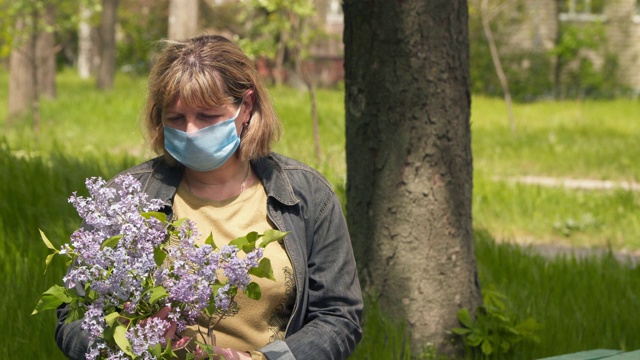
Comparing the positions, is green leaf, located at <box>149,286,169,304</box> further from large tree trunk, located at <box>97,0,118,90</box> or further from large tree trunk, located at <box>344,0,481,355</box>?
Answer: large tree trunk, located at <box>97,0,118,90</box>

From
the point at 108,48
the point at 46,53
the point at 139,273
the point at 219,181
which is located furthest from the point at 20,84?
the point at 139,273

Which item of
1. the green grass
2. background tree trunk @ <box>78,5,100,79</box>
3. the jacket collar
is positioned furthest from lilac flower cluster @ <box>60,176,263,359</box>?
background tree trunk @ <box>78,5,100,79</box>

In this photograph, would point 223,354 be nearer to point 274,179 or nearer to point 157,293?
point 157,293

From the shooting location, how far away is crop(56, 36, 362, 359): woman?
2.81 m

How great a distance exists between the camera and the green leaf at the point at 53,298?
240cm

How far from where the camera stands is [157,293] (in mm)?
2234

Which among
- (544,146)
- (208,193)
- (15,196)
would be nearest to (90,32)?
(544,146)

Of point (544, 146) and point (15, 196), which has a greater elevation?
point (15, 196)

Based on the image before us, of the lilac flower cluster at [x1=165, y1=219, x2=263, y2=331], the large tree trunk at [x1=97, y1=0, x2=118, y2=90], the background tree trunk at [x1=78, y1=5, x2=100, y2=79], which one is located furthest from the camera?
the background tree trunk at [x1=78, y1=5, x2=100, y2=79]

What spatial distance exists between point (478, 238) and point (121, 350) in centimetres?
440

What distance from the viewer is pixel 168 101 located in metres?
2.81

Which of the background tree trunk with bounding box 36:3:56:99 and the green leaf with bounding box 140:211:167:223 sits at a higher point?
the green leaf with bounding box 140:211:167:223

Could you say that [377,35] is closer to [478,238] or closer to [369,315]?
[369,315]

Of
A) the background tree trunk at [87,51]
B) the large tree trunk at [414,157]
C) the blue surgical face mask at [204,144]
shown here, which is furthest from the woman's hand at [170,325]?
the background tree trunk at [87,51]
